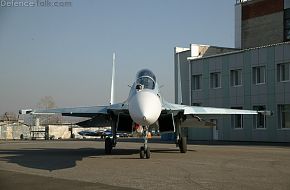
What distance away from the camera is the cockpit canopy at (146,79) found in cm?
1753

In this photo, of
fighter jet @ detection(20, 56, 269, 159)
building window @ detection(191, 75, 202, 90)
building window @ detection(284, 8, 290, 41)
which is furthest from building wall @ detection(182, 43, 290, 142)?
fighter jet @ detection(20, 56, 269, 159)

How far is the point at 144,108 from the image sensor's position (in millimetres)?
15180

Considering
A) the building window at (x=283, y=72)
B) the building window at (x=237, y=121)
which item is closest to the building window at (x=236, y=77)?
the building window at (x=237, y=121)

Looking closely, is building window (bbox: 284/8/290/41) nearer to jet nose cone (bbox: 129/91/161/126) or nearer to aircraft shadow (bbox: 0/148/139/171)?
aircraft shadow (bbox: 0/148/139/171)

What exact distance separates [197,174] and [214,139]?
33.1 m

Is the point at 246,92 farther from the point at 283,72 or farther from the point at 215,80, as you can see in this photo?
the point at 215,80

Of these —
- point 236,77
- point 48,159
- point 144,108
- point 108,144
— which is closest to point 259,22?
point 236,77

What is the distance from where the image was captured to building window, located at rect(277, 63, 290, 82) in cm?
3788

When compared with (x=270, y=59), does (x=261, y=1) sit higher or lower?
higher

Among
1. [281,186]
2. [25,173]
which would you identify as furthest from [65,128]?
[281,186]

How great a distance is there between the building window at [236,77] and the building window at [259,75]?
6.23ft

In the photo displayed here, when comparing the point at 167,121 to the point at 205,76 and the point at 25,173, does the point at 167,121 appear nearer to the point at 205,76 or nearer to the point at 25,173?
the point at 25,173

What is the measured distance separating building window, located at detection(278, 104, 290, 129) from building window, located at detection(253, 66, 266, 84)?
3.09m

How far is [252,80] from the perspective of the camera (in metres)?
40.6
